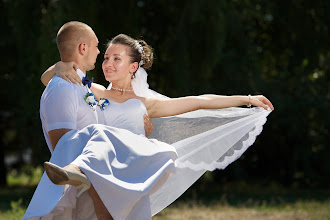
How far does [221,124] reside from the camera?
4.55 meters

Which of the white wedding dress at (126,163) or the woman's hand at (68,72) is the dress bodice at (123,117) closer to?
the white wedding dress at (126,163)

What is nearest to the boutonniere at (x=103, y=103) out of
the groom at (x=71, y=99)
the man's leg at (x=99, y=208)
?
the groom at (x=71, y=99)

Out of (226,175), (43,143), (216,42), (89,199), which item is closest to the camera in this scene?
(89,199)

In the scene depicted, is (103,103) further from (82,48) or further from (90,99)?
(82,48)

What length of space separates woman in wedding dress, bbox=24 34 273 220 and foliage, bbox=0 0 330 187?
10.7 feet

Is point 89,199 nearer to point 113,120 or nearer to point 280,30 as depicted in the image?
point 113,120

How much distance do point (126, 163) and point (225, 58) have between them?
6041mm

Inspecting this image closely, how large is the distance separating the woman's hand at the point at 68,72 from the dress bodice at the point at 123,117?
347 mm

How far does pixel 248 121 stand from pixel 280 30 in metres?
6.33

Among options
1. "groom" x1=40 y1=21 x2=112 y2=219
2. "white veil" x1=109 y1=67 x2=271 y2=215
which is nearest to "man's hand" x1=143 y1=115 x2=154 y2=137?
"white veil" x1=109 y1=67 x2=271 y2=215

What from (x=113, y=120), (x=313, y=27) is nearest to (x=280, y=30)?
(x=313, y=27)

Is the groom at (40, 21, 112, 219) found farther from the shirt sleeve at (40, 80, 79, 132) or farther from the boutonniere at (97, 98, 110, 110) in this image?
the boutonniere at (97, 98, 110, 110)

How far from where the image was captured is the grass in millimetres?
7062

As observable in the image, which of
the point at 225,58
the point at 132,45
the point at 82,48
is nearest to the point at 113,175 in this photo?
the point at 82,48
